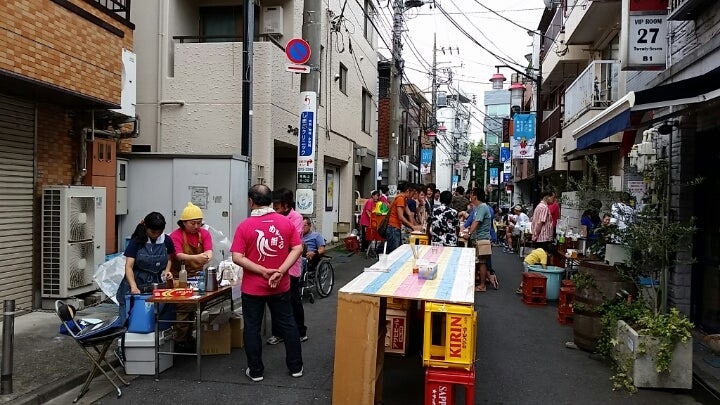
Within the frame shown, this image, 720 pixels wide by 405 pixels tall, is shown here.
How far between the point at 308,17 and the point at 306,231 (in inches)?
148

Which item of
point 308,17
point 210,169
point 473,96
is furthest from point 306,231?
point 473,96

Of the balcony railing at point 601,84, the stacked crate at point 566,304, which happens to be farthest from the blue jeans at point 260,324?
the balcony railing at point 601,84

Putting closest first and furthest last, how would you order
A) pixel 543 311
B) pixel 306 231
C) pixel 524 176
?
1. pixel 306 231
2. pixel 543 311
3. pixel 524 176

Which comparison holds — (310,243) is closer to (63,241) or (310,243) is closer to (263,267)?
(263,267)

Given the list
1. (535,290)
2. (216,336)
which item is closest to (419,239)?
(535,290)

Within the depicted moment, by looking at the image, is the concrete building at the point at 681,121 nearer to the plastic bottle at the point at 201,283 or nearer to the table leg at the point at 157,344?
the plastic bottle at the point at 201,283

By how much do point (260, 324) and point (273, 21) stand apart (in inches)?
352

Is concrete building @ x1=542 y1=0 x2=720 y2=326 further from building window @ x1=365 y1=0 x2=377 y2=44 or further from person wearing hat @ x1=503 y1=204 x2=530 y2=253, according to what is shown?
building window @ x1=365 y1=0 x2=377 y2=44

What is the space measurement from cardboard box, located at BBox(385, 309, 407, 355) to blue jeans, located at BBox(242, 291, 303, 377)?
116 centimetres

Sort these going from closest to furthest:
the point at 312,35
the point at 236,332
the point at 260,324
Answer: the point at 260,324, the point at 236,332, the point at 312,35

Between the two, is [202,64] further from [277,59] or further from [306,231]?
[306,231]

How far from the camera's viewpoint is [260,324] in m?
5.48

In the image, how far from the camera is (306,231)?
28.2ft

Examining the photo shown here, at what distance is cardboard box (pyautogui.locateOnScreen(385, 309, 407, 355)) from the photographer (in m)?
6.22
